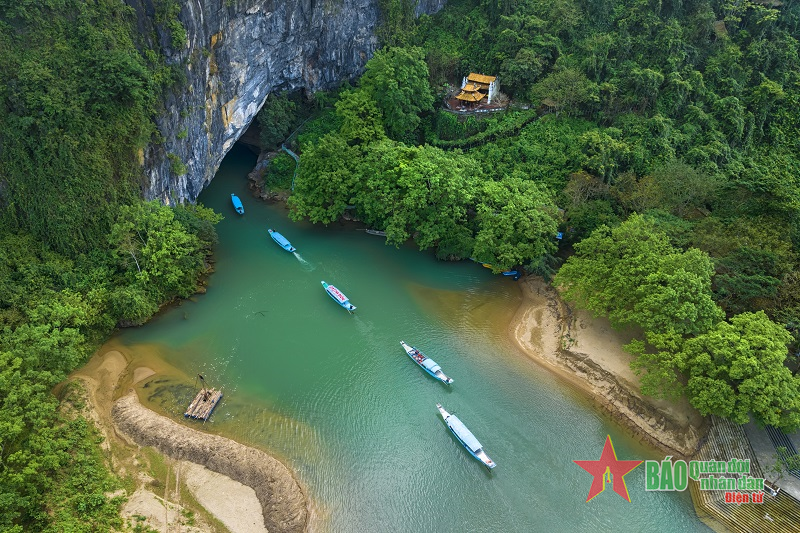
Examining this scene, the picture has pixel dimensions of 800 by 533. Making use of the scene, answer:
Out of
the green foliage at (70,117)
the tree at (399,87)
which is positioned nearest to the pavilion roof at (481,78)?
the tree at (399,87)

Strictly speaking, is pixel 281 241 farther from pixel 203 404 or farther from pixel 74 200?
pixel 203 404

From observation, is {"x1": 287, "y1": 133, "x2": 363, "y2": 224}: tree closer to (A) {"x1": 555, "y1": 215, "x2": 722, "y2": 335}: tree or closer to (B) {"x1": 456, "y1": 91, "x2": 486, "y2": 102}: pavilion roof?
(B) {"x1": 456, "y1": 91, "x2": 486, "y2": 102}: pavilion roof

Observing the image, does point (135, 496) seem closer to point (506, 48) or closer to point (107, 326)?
point (107, 326)

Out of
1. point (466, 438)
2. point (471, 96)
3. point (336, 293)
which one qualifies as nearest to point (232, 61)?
point (336, 293)

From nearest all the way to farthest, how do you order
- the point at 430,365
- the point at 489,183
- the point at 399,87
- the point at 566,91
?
the point at 430,365
the point at 489,183
the point at 566,91
the point at 399,87

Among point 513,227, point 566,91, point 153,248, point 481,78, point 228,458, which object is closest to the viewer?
point 228,458

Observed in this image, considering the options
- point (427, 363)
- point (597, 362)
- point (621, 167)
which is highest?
point (621, 167)

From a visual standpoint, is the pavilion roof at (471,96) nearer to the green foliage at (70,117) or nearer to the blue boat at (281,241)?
the blue boat at (281,241)
